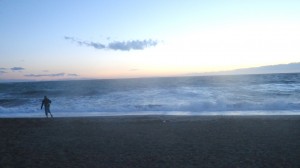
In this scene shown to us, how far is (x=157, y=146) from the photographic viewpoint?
927 centimetres

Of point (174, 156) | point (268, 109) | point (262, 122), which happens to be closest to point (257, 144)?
point (174, 156)

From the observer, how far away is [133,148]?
9102 millimetres

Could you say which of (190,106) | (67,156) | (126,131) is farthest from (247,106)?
(67,156)

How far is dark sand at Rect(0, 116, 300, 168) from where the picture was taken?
7.61m

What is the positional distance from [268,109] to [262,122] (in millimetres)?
9502

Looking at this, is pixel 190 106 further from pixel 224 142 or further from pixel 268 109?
pixel 224 142

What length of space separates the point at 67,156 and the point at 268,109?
1825cm

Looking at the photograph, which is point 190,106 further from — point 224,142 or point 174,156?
point 174,156

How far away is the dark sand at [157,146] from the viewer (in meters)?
7.61

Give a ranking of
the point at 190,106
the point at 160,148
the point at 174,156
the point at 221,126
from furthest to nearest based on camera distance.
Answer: the point at 190,106 < the point at 221,126 < the point at 160,148 < the point at 174,156

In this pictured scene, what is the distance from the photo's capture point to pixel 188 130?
39.5 feet

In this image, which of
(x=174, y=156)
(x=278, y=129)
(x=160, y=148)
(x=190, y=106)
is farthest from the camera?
(x=190, y=106)

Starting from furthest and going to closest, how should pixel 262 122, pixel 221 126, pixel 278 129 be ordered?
1. pixel 262 122
2. pixel 221 126
3. pixel 278 129

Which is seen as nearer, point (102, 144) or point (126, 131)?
point (102, 144)
